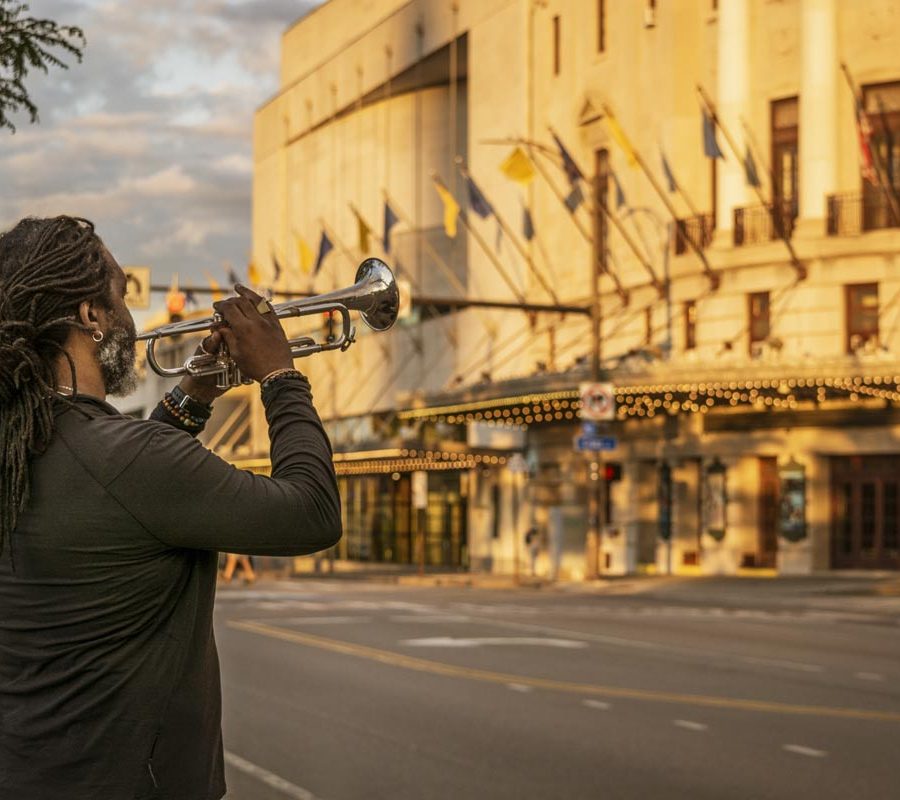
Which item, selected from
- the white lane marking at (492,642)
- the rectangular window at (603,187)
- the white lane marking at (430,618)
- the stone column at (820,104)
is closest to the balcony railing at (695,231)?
the rectangular window at (603,187)

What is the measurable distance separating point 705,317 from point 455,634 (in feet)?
75.9

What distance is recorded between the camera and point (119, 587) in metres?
3.46

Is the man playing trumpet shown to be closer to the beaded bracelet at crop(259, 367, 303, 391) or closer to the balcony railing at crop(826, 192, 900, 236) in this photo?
the beaded bracelet at crop(259, 367, 303, 391)

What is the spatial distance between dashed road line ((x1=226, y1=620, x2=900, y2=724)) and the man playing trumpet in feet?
35.7

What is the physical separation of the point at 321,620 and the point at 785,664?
29.4ft

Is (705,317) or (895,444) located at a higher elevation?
(705,317)

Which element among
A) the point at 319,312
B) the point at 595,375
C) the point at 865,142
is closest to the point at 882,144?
the point at 865,142

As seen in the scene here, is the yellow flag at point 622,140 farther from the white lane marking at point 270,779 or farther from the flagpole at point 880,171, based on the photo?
the white lane marking at point 270,779

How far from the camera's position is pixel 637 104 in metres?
47.1

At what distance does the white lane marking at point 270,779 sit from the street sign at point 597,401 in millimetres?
26268

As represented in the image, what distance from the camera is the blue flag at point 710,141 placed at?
4088cm

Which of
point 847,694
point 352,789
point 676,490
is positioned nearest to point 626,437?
point 676,490

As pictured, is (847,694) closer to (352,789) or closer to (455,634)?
(352,789)

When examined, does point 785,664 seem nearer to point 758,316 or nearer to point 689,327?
point 758,316
